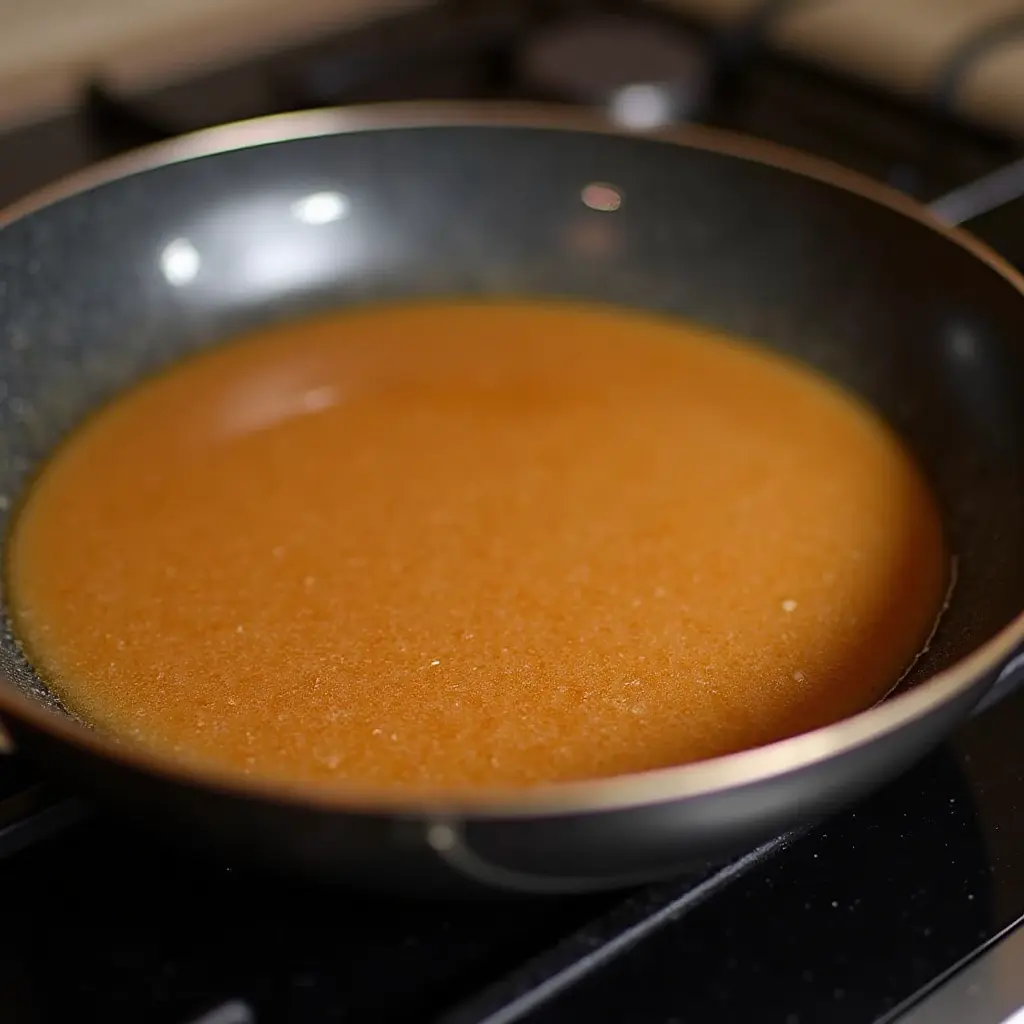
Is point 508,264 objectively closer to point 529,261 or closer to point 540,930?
point 529,261

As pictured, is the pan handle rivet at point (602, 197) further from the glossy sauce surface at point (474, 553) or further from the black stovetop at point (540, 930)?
the black stovetop at point (540, 930)

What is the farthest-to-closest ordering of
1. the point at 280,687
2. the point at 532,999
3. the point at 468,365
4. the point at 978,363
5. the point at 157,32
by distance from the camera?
1. the point at 157,32
2. the point at 468,365
3. the point at 978,363
4. the point at 280,687
5. the point at 532,999

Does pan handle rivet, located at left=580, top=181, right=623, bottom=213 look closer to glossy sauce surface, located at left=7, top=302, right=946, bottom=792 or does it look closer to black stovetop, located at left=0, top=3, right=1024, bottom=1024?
glossy sauce surface, located at left=7, top=302, right=946, bottom=792

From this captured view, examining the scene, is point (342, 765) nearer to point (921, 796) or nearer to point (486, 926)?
point (486, 926)

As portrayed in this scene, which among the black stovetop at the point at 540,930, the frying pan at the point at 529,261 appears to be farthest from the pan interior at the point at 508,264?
the black stovetop at the point at 540,930

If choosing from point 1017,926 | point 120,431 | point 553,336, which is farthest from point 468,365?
point 1017,926

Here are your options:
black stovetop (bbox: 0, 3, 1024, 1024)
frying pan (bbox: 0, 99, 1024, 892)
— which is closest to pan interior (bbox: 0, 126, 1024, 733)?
frying pan (bbox: 0, 99, 1024, 892)

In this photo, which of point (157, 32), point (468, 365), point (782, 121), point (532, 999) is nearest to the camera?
point (532, 999)
